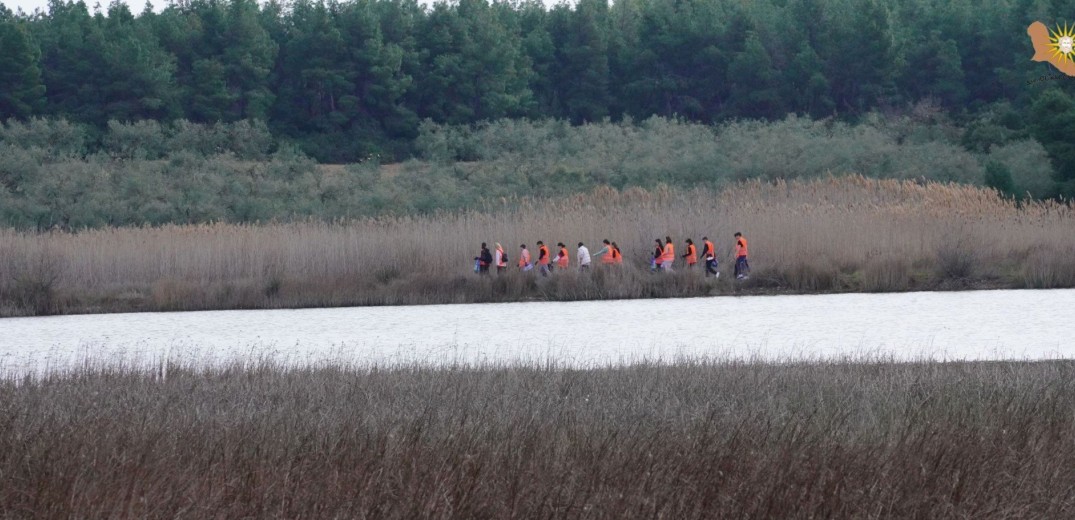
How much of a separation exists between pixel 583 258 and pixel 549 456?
64.9ft

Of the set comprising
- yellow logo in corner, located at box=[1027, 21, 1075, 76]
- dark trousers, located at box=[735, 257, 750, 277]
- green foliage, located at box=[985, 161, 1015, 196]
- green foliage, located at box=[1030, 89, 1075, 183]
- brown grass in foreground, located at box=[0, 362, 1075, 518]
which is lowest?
dark trousers, located at box=[735, 257, 750, 277]

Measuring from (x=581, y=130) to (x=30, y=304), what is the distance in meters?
41.8

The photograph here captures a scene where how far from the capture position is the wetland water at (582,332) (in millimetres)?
15492

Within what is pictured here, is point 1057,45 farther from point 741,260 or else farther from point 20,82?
point 20,82

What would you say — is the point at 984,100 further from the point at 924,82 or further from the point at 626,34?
the point at 626,34

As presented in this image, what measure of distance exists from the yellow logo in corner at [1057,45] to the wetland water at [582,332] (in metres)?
21.5

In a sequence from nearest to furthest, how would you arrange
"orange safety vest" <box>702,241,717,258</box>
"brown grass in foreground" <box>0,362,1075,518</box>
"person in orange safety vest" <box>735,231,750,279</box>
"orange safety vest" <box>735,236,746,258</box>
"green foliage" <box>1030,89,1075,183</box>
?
"brown grass in foreground" <box>0,362,1075,518</box> < "orange safety vest" <box>735,236,746,258</box> < "person in orange safety vest" <box>735,231,750,279</box> < "orange safety vest" <box>702,241,717,258</box> < "green foliage" <box>1030,89,1075,183</box>

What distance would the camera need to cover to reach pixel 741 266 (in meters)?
26.5

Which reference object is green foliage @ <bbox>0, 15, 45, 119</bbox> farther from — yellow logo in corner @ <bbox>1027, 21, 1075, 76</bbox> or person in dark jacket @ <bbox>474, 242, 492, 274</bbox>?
yellow logo in corner @ <bbox>1027, 21, 1075, 76</bbox>

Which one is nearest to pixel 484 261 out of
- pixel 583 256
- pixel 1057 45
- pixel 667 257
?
pixel 583 256

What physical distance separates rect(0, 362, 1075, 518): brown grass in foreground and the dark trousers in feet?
54.5

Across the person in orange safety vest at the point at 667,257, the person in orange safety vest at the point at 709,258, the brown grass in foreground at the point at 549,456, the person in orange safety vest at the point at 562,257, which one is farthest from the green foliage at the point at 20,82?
the brown grass in foreground at the point at 549,456

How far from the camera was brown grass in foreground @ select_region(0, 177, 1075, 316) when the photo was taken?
26.3 meters

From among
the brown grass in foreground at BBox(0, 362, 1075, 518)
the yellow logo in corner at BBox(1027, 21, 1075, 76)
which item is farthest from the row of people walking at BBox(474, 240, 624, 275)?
the yellow logo in corner at BBox(1027, 21, 1075, 76)
